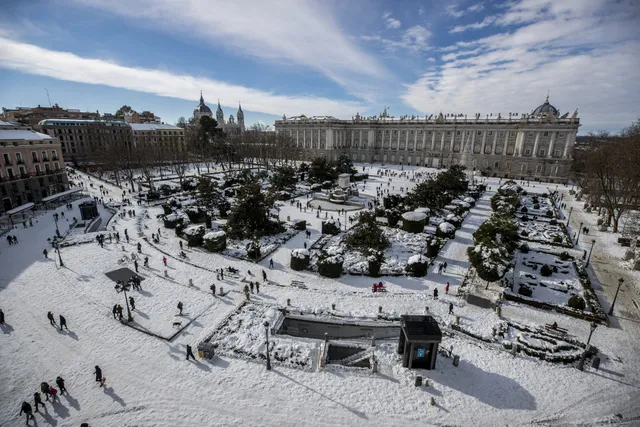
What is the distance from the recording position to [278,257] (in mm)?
25250

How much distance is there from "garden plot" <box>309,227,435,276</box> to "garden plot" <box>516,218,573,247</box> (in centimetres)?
1085

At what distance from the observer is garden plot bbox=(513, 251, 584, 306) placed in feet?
66.7

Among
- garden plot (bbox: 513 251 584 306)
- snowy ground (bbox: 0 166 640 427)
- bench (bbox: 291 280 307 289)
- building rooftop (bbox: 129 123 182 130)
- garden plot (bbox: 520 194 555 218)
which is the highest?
building rooftop (bbox: 129 123 182 130)

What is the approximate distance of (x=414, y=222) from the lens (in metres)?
31.0

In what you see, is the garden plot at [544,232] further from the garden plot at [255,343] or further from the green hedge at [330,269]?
the garden plot at [255,343]

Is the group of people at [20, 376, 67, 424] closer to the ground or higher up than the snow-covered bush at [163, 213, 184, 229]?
closer to the ground

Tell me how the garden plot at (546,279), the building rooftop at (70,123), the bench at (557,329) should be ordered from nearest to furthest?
the bench at (557,329) < the garden plot at (546,279) < the building rooftop at (70,123)

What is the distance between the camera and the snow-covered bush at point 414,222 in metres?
31.0

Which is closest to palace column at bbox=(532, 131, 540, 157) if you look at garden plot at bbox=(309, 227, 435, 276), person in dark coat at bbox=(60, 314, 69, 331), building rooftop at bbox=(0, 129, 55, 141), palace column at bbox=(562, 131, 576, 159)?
palace column at bbox=(562, 131, 576, 159)

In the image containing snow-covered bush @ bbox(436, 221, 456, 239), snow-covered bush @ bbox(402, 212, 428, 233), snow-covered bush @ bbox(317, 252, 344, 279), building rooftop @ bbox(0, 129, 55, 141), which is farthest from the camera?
building rooftop @ bbox(0, 129, 55, 141)

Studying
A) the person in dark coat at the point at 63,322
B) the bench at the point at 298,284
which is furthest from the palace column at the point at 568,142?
the person in dark coat at the point at 63,322

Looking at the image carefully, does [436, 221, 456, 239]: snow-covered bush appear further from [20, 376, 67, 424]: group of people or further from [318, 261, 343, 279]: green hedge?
[20, 376, 67, 424]: group of people

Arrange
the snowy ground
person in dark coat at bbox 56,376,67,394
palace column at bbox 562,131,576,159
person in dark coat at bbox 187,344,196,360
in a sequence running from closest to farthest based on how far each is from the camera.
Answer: the snowy ground, person in dark coat at bbox 56,376,67,394, person in dark coat at bbox 187,344,196,360, palace column at bbox 562,131,576,159

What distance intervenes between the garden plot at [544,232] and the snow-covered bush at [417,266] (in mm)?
15023
